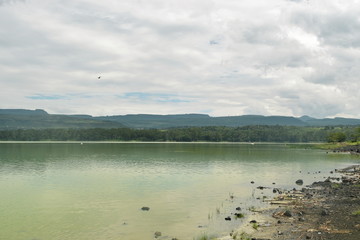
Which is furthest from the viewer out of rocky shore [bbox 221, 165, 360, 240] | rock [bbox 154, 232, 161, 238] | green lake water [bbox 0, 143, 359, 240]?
green lake water [bbox 0, 143, 359, 240]

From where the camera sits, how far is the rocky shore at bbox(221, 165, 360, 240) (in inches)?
1030

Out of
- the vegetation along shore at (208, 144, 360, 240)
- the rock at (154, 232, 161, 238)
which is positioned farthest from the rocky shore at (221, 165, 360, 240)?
the rock at (154, 232, 161, 238)

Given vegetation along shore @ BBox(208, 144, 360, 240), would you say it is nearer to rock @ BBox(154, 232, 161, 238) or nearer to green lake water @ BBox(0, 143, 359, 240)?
green lake water @ BBox(0, 143, 359, 240)

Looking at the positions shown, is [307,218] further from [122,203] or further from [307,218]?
[122,203]

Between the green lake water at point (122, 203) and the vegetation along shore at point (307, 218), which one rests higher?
the vegetation along shore at point (307, 218)

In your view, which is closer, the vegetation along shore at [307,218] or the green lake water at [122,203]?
the vegetation along shore at [307,218]

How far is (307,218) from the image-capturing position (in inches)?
1254

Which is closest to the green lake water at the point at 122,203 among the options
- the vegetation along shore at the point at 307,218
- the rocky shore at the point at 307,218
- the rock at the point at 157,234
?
the rock at the point at 157,234

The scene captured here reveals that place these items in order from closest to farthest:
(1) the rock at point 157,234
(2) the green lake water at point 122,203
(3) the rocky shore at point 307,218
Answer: (3) the rocky shore at point 307,218
(1) the rock at point 157,234
(2) the green lake water at point 122,203

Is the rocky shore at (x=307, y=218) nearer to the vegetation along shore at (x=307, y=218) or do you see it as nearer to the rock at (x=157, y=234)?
the vegetation along shore at (x=307, y=218)

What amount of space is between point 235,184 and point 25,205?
110ft

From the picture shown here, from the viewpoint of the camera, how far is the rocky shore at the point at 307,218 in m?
26.2

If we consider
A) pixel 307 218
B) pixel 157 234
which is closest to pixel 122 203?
pixel 157 234

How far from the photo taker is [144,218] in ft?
115
